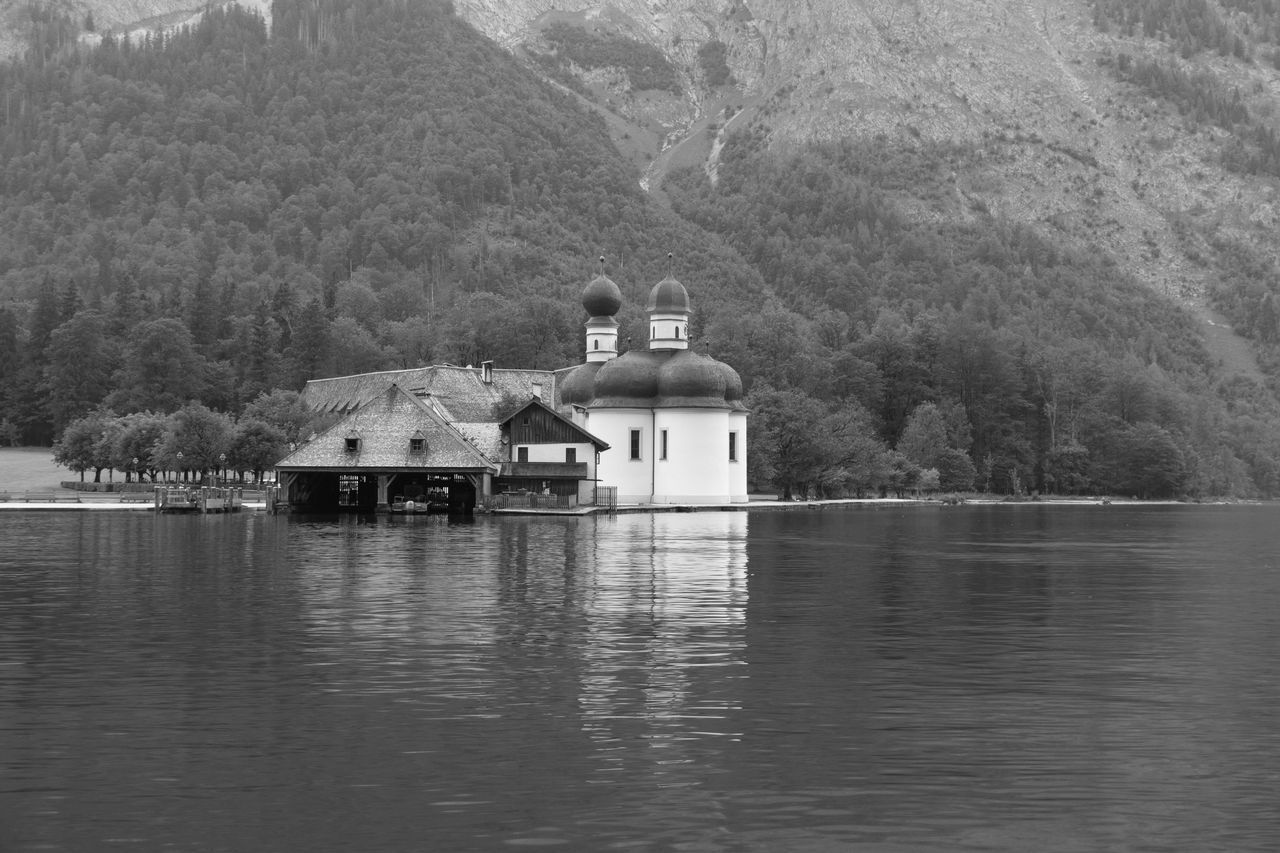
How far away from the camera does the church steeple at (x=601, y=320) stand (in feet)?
330

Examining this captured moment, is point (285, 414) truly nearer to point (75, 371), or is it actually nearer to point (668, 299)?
point (668, 299)

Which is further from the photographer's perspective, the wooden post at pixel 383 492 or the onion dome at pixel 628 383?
the onion dome at pixel 628 383

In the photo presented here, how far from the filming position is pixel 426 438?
76.6 metres

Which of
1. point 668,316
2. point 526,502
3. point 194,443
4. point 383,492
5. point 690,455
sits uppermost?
point 668,316

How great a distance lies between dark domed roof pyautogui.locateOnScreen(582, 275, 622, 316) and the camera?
100 metres

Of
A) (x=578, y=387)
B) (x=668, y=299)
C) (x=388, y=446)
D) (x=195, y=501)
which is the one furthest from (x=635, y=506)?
(x=195, y=501)

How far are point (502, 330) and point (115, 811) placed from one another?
118993 millimetres

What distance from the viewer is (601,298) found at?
10038 centimetres

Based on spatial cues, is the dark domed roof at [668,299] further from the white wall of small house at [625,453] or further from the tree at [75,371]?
the tree at [75,371]

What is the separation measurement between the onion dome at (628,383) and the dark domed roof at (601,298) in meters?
9.69

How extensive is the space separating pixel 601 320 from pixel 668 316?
9.26 metres

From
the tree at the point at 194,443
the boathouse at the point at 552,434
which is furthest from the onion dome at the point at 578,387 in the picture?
the tree at the point at 194,443

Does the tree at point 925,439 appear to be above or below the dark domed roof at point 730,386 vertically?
below

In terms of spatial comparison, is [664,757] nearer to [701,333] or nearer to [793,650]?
[793,650]
